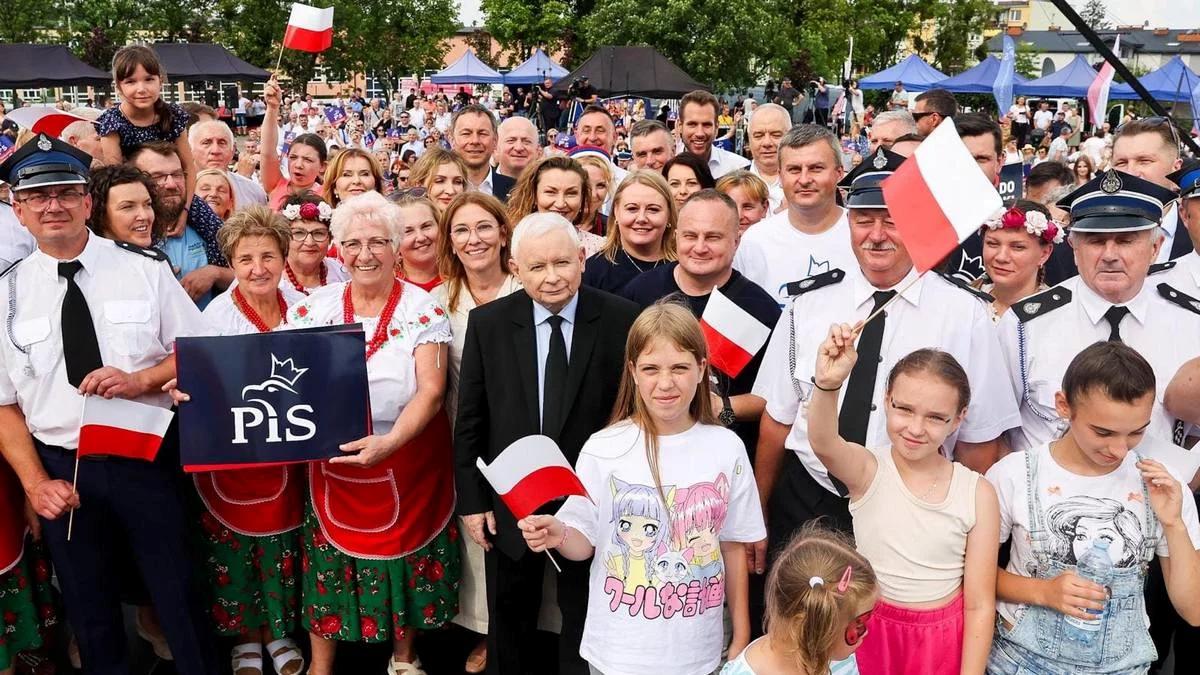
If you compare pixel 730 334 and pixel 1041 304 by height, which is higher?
pixel 1041 304

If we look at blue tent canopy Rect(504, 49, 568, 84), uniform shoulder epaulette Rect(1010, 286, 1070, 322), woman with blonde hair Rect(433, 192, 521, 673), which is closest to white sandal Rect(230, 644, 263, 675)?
woman with blonde hair Rect(433, 192, 521, 673)

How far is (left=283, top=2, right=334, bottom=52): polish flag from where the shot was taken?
23.7ft

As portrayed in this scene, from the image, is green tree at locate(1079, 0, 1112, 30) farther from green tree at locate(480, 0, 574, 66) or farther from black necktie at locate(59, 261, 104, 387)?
green tree at locate(480, 0, 574, 66)

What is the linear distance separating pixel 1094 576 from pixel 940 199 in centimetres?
128

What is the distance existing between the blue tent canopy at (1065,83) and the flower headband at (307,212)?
111 feet

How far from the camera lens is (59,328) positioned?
12.4 feet

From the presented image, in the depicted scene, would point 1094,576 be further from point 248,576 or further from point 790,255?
point 248,576

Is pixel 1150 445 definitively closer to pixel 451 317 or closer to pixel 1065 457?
pixel 1065 457

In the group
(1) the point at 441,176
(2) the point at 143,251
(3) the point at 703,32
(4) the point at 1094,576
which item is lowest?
(4) the point at 1094,576

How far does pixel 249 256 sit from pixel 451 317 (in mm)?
900

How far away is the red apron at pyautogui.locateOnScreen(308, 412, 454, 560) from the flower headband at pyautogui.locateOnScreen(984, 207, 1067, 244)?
2565 millimetres

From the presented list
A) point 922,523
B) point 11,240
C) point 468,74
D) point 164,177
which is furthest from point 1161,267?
point 468,74

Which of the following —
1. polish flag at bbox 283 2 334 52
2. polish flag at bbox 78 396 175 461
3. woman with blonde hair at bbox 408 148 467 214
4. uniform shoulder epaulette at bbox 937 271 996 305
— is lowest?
polish flag at bbox 78 396 175 461

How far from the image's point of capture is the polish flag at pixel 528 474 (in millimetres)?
2963
